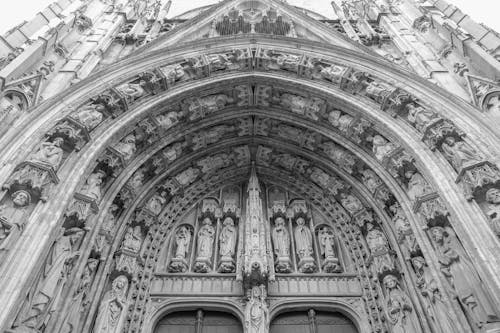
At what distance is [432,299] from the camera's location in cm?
512

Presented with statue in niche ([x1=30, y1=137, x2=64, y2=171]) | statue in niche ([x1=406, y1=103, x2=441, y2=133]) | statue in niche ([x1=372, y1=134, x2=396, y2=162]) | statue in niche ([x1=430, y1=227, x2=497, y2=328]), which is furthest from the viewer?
statue in niche ([x1=372, y1=134, x2=396, y2=162])

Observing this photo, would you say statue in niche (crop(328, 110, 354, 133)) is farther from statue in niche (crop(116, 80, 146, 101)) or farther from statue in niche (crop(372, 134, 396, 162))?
statue in niche (crop(116, 80, 146, 101))

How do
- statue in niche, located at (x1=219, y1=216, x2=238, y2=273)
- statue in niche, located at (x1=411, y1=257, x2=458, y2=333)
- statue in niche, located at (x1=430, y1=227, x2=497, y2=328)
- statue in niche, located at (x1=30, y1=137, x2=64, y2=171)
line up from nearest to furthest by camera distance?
statue in niche, located at (x1=430, y1=227, x2=497, y2=328) < statue in niche, located at (x1=411, y1=257, x2=458, y2=333) < statue in niche, located at (x1=30, y1=137, x2=64, y2=171) < statue in niche, located at (x1=219, y1=216, x2=238, y2=273)

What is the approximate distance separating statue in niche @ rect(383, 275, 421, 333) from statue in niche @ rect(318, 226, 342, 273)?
0.99 meters

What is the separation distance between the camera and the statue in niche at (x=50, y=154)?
5.22m

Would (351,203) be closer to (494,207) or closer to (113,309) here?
(494,207)

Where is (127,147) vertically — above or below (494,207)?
above

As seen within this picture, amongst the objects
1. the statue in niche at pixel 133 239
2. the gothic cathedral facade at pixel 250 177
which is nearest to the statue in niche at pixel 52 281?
the gothic cathedral facade at pixel 250 177

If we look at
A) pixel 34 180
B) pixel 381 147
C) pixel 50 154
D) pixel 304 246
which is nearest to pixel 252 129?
pixel 304 246

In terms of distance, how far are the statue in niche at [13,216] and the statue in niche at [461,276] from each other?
5.02 meters

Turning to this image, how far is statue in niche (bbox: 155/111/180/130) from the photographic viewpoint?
7.36 meters

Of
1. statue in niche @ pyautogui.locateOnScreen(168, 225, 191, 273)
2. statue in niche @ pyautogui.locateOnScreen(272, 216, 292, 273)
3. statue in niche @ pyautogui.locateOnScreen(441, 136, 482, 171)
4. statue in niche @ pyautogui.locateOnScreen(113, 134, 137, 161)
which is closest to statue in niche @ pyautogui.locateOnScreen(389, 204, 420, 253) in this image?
statue in niche @ pyautogui.locateOnScreen(441, 136, 482, 171)

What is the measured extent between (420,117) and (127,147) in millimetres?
4758

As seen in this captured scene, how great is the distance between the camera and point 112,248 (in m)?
6.31
